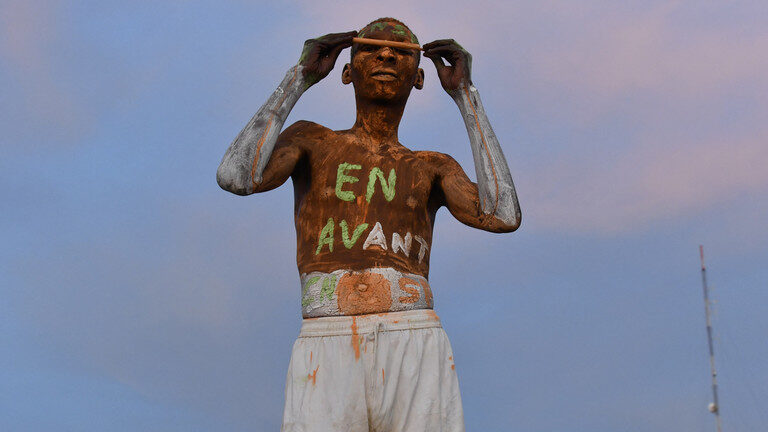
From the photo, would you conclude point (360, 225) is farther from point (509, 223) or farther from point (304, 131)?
point (509, 223)

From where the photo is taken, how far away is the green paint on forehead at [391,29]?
745 cm

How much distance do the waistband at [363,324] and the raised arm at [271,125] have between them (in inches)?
38.7

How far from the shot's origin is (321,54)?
24.1ft

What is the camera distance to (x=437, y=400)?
675 centimetres

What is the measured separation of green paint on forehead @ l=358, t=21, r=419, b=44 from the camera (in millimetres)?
7445

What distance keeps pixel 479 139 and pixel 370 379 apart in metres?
1.81

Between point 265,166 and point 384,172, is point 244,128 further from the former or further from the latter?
point 384,172

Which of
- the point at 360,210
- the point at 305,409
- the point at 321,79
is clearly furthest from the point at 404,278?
the point at 321,79

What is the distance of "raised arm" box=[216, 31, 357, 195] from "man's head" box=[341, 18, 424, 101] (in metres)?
0.15

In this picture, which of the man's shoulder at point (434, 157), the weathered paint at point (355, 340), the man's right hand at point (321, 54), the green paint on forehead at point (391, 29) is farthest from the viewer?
the man's shoulder at point (434, 157)

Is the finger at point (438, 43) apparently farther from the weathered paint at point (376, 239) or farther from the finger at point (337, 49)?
the weathered paint at point (376, 239)

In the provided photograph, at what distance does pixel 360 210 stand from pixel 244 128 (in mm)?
943

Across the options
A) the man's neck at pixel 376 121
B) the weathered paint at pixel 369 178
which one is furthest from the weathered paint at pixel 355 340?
the man's neck at pixel 376 121

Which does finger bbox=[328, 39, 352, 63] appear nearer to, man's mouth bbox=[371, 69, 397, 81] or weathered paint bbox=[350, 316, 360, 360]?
man's mouth bbox=[371, 69, 397, 81]
